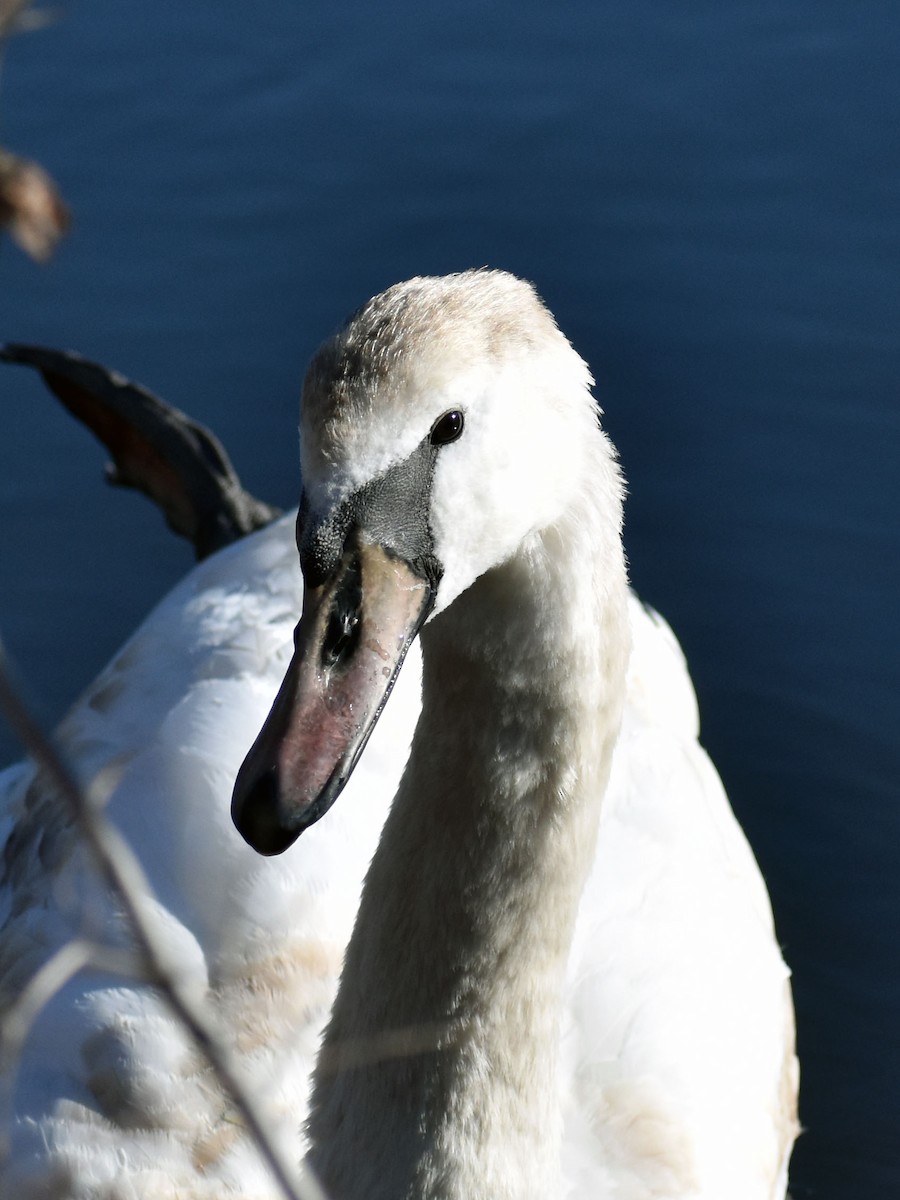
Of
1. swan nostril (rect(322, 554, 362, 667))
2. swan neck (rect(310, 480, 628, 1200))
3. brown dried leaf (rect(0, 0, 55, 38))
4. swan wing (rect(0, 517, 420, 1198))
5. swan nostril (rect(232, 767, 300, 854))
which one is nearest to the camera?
brown dried leaf (rect(0, 0, 55, 38))

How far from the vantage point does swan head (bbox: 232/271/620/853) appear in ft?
5.76

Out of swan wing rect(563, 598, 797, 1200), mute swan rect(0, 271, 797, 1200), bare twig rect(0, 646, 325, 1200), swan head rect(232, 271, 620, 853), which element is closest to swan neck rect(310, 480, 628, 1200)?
mute swan rect(0, 271, 797, 1200)

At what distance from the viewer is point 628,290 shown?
5.70m

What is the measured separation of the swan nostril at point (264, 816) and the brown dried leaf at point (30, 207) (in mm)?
988

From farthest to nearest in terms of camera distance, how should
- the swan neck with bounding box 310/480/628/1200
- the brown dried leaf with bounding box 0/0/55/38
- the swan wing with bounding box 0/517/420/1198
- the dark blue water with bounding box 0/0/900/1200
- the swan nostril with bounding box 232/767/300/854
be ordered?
the dark blue water with bounding box 0/0/900/1200
the swan wing with bounding box 0/517/420/1198
the swan neck with bounding box 310/480/628/1200
the swan nostril with bounding box 232/767/300/854
the brown dried leaf with bounding box 0/0/55/38

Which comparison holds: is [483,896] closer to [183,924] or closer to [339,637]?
[339,637]

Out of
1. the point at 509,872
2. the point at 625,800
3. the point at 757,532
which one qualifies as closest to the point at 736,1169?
the point at 625,800

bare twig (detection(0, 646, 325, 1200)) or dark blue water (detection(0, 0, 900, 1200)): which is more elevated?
bare twig (detection(0, 646, 325, 1200))

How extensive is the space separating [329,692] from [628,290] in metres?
4.15

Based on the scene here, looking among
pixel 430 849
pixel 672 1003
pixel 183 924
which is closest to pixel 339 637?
pixel 430 849

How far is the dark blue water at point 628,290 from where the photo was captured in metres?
4.53

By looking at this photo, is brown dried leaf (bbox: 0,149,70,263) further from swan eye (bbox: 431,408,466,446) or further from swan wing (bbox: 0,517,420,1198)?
swan wing (bbox: 0,517,420,1198)

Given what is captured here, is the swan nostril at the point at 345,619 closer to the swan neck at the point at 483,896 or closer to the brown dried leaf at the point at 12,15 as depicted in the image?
the swan neck at the point at 483,896

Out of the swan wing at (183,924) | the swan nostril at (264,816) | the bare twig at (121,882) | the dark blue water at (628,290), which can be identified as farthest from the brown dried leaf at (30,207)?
the dark blue water at (628,290)
